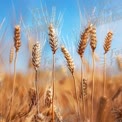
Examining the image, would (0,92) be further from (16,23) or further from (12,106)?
(16,23)

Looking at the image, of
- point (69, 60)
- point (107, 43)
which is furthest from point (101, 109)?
point (107, 43)

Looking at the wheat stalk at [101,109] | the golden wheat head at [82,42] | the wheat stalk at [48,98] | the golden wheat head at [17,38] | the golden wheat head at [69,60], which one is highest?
the golden wheat head at [17,38]

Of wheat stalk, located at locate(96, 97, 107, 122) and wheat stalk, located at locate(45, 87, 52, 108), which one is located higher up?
wheat stalk, located at locate(45, 87, 52, 108)

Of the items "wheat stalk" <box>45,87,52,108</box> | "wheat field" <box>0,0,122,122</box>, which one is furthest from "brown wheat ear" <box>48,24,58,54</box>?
"wheat stalk" <box>45,87,52,108</box>

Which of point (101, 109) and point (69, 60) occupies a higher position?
point (69, 60)

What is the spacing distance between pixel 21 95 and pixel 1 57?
25cm

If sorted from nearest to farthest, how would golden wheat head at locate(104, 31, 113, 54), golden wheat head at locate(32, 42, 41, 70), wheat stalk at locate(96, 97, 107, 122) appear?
wheat stalk at locate(96, 97, 107, 122) → golden wheat head at locate(32, 42, 41, 70) → golden wheat head at locate(104, 31, 113, 54)

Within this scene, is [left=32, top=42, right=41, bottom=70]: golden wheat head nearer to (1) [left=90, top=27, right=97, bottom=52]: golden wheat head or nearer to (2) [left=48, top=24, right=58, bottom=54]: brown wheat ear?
(2) [left=48, top=24, right=58, bottom=54]: brown wheat ear

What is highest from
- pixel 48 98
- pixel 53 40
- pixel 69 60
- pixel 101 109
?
pixel 53 40

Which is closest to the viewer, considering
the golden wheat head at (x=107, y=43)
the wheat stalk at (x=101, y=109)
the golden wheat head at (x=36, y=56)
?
the wheat stalk at (x=101, y=109)

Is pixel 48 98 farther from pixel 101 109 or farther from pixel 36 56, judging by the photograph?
pixel 101 109

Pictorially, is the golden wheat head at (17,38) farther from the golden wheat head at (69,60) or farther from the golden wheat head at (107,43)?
the golden wheat head at (107,43)

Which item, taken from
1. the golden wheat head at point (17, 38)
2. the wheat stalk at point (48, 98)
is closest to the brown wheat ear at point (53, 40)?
the golden wheat head at point (17, 38)

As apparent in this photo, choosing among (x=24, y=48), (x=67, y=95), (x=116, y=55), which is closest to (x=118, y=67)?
(x=116, y=55)
